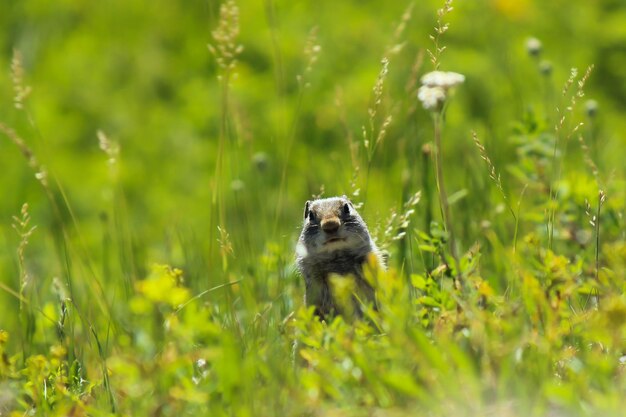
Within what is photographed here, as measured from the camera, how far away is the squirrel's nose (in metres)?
4.49

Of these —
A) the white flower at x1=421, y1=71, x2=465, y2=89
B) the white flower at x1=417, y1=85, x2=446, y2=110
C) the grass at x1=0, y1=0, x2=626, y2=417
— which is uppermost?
the white flower at x1=421, y1=71, x2=465, y2=89

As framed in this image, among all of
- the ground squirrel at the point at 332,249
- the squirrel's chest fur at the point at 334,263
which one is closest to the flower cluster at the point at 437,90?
the ground squirrel at the point at 332,249

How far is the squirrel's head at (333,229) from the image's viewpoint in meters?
4.51

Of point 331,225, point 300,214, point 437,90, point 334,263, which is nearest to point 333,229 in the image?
point 331,225

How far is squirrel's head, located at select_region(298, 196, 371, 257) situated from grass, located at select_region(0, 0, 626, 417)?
0.37 ft

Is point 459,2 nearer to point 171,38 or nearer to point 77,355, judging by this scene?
point 171,38

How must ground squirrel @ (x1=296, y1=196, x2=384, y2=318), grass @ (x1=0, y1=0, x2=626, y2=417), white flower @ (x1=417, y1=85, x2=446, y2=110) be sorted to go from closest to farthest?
grass @ (x1=0, y1=0, x2=626, y2=417) < white flower @ (x1=417, y1=85, x2=446, y2=110) < ground squirrel @ (x1=296, y1=196, x2=384, y2=318)

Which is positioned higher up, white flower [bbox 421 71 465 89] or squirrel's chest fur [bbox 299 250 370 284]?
white flower [bbox 421 71 465 89]

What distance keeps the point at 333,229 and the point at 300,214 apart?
68.6 inches

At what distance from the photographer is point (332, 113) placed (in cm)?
848

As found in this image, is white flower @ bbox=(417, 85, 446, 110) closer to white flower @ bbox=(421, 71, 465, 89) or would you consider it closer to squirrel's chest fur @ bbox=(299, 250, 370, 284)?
white flower @ bbox=(421, 71, 465, 89)

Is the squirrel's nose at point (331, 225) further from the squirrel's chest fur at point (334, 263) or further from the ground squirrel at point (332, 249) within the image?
the squirrel's chest fur at point (334, 263)

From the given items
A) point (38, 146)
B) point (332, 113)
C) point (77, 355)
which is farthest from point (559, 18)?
point (77, 355)

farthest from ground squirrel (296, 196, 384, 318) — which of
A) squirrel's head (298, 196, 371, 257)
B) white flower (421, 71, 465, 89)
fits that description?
white flower (421, 71, 465, 89)
